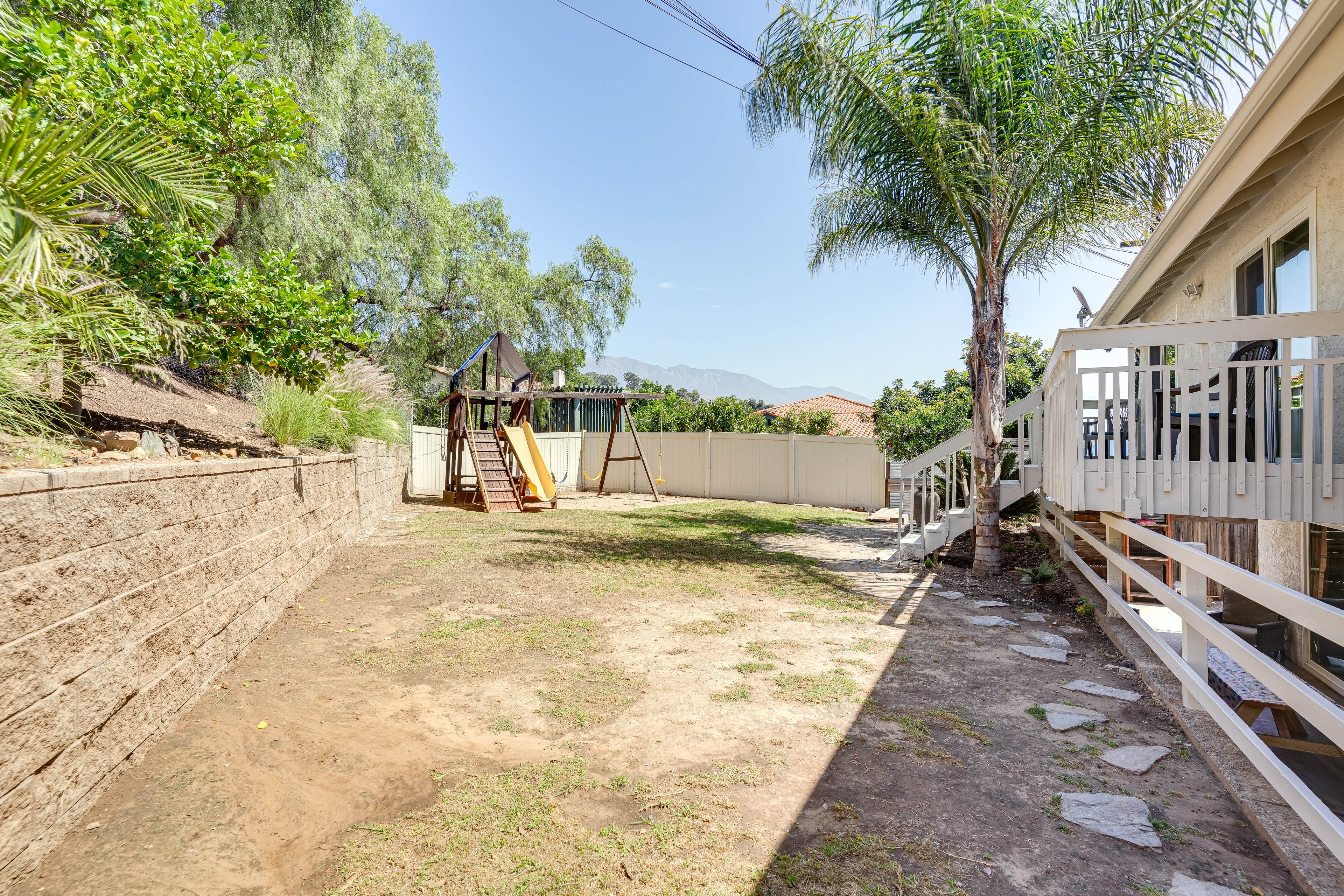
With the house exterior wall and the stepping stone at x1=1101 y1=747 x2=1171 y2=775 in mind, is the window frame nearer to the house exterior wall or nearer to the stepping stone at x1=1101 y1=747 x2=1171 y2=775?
the house exterior wall

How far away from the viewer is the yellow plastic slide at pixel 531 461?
455 inches

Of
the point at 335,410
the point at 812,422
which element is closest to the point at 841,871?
the point at 335,410

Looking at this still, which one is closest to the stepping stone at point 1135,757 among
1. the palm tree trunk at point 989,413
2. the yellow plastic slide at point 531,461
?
the palm tree trunk at point 989,413

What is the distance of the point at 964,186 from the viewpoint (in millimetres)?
6332

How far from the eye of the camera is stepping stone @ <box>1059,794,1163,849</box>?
82.1 inches

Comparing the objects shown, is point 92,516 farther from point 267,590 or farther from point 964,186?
point 964,186

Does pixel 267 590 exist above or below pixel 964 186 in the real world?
below

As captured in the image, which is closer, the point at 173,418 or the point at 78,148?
the point at 78,148

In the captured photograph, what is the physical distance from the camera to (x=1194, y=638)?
290cm

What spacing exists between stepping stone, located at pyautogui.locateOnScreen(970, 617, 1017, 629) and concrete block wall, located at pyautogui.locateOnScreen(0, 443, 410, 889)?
4907 mm

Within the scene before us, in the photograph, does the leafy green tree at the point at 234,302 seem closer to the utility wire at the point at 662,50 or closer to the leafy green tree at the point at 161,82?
the leafy green tree at the point at 161,82

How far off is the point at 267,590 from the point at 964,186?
702 centimetres

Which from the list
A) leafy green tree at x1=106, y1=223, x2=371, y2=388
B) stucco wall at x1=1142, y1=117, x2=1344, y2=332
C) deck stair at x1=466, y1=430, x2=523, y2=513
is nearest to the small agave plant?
stucco wall at x1=1142, y1=117, x2=1344, y2=332

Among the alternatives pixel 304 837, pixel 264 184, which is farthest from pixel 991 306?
pixel 304 837
